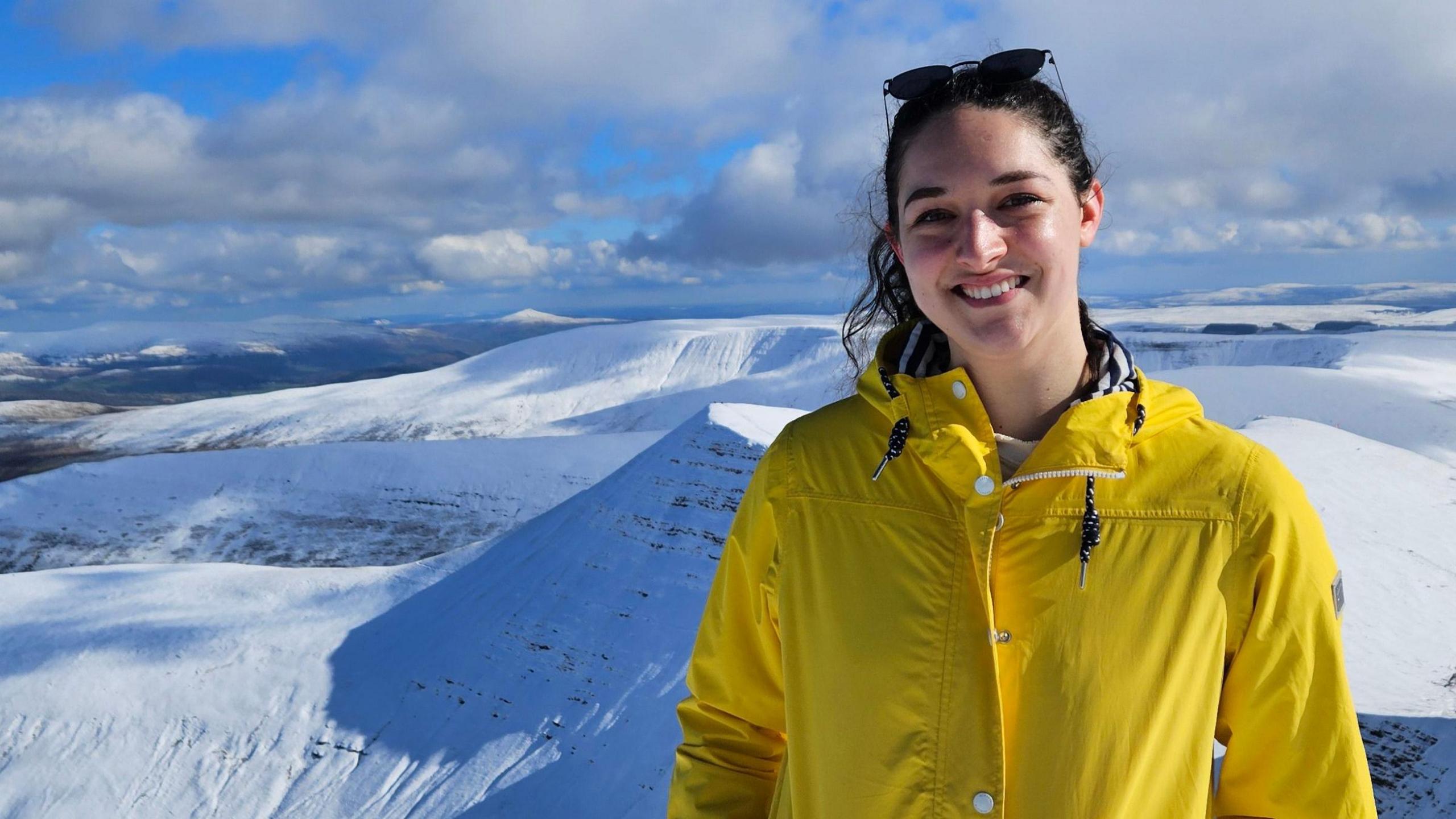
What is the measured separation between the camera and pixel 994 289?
1617mm

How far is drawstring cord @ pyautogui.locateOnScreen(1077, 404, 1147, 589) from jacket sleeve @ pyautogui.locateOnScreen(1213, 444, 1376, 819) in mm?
236

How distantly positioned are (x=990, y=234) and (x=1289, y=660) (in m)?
0.93

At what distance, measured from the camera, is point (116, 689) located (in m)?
11.1

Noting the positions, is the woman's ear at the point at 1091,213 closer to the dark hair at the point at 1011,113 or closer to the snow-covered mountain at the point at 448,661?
the dark hair at the point at 1011,113

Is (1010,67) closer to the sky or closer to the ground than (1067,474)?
closer to the sky

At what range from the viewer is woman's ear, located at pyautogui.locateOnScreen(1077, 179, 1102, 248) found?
1914mm

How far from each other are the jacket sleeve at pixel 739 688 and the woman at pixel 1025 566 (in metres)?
0.02

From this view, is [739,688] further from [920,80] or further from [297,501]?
[297,501]

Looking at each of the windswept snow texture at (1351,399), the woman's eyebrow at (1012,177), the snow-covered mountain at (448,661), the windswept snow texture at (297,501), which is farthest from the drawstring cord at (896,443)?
the windswept snow texture at (1351,399)

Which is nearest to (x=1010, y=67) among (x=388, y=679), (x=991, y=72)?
(x=991, y=72)

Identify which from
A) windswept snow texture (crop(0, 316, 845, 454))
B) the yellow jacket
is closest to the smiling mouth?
the yellow jacket

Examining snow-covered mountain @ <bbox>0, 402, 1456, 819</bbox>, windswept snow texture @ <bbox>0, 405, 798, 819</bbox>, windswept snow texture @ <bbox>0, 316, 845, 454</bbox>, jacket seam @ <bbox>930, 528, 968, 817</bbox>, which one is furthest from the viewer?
windswept snow texture @ <bbox>0, 316, 845, 454</bbox>

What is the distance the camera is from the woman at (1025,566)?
1.52 metres

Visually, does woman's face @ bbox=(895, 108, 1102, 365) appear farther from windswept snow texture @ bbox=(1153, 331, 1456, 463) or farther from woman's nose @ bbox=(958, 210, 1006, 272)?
windswept snow texture @ bbox=(1153, 331, 1456, 463)
